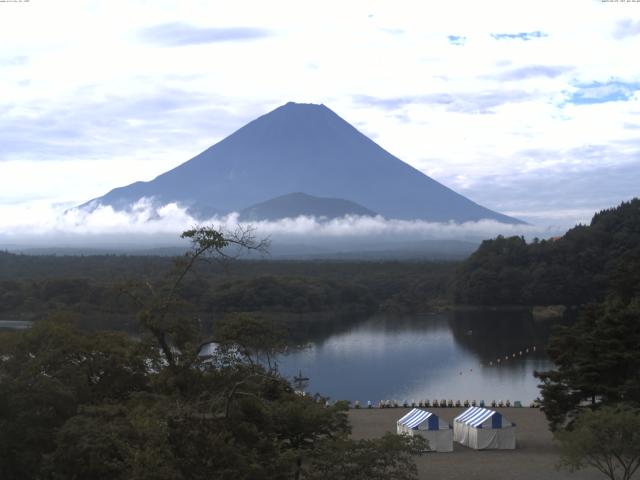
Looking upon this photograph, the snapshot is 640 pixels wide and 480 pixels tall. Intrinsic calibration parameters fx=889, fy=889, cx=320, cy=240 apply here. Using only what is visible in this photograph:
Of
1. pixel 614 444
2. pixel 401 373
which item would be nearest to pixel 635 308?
pixel 614 444

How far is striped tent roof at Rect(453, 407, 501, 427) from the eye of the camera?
15.1m

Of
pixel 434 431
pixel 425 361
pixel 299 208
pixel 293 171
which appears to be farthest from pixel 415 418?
pixel 293 171

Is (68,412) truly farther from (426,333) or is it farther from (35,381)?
(426,333)

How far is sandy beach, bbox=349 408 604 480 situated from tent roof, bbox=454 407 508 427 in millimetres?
448

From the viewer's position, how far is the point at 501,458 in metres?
14.3

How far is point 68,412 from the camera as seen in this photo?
32.2ft

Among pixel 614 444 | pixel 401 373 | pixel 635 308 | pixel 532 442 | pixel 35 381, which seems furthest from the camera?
pixel 401 373

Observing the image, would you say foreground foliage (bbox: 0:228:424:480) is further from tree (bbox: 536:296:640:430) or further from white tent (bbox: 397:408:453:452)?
tree (bbox: 536:296:640:430)

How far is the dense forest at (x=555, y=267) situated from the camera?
49188 millimetres

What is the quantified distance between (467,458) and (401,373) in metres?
13.6

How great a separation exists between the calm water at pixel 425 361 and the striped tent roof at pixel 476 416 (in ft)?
22.7

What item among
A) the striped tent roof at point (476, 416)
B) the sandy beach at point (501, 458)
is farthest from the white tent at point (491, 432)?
the sandy beach at point (501, 458)

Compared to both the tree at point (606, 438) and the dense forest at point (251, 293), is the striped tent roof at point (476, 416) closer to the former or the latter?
the tree at point (606, 438)

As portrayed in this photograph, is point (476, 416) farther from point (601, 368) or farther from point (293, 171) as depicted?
point (293, 171)
